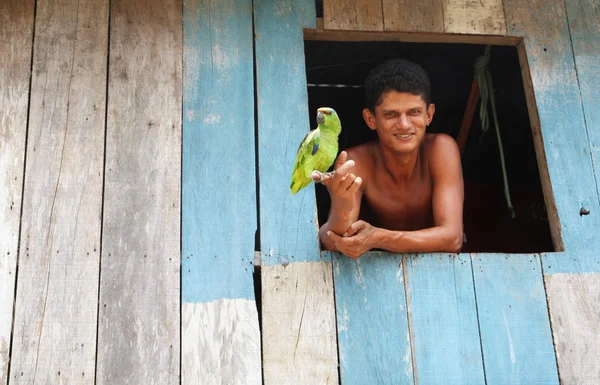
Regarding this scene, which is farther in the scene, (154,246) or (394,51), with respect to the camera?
(394,51)

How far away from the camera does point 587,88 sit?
123 inches

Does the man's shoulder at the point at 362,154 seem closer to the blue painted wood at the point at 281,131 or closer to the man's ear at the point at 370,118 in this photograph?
the man's ear at the point at 370,118

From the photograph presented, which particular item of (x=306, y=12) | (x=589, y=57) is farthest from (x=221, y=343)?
(x=589, y=57)

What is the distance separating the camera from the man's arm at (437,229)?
2.65 metres

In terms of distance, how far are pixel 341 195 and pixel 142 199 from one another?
72 cm

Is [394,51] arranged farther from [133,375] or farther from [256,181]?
[133,375]

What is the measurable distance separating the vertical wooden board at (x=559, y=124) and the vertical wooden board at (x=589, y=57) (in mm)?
27

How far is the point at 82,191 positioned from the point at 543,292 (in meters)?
1.69

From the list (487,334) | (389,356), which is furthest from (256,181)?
(487,334)

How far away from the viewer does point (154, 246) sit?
2.63m

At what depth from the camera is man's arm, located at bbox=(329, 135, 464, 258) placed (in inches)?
104

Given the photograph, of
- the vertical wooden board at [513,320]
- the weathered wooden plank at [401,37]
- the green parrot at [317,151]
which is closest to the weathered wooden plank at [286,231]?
the weathered wooden plank at [401,37]

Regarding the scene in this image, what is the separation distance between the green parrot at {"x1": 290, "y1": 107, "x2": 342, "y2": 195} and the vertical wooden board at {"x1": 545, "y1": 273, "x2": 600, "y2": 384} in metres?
0.95

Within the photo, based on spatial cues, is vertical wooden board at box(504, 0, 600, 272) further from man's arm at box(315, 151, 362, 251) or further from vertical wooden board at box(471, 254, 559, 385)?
man's arm at box(315, 151, 362, 251)
